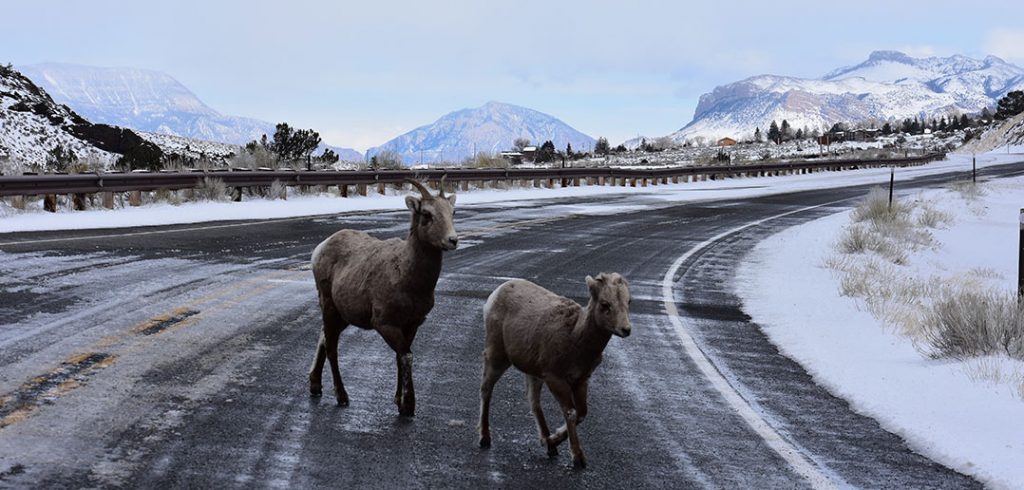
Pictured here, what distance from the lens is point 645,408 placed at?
22.9 feet

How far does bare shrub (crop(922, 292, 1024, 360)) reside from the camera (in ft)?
29.0

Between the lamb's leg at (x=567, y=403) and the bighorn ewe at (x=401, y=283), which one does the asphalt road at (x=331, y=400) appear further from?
the bighorn ewe at (x=401, y=283)

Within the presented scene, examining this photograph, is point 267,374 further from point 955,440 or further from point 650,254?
point 650,254

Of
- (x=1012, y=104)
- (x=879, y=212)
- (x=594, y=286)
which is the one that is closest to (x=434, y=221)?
(x=594, y=286)

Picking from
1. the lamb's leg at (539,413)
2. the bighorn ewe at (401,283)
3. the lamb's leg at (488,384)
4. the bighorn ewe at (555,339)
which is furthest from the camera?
the bighorn ewe at (401,283)

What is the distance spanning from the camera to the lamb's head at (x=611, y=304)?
502 centimetres

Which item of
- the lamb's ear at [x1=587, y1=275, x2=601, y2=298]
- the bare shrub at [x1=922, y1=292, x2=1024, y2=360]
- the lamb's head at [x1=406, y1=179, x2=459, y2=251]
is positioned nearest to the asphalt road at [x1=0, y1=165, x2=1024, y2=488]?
the lamb's ear at [x1=587, y1=275, x2=601, y2=298]

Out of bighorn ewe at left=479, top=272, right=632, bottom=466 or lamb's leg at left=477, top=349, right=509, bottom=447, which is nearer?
bighorn ewe at left=479, top=272, right=632, bottom=466

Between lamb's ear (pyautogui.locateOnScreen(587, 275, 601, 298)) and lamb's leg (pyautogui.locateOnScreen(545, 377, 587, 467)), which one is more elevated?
lamb's ear (pyautogui.locateOnScreen(587, 275, 601, 298))

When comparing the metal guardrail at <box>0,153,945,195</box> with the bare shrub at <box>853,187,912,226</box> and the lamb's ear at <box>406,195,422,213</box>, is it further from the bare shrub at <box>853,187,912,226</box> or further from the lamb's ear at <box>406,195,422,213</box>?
the bare shrub at <box>853,187,912,226</box>

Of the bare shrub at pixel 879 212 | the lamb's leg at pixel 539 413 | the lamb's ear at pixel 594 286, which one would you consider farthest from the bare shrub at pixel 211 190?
the lamb's ear at pixel 594 286

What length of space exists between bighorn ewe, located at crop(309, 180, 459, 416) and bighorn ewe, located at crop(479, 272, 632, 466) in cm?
51

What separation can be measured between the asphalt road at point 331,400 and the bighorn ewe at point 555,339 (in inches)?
12.3

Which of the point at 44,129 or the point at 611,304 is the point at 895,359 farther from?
the point at 44,129
